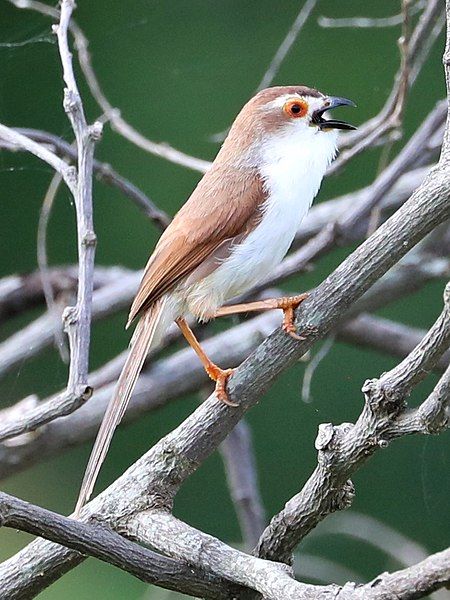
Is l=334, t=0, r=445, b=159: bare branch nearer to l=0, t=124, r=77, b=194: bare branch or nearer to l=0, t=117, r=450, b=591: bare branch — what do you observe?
l=0, t=124, r=77, b=194: bare branch

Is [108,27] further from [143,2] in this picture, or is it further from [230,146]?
[230,146]

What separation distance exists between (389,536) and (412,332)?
690 millimetres

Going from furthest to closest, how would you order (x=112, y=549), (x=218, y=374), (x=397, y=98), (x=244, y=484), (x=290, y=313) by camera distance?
1. (x=244, y=484)
2. (x=397, y=98)
3. (x=218, y=374)
4. (x=290, y=313)
5. (x=112, y=549)

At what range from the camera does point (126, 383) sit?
2.27 m

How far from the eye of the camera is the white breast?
2369 mm

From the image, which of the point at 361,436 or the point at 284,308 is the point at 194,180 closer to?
the point at 284,308

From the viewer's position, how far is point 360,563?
4738 mm

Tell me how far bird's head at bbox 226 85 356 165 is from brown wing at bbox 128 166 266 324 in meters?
0.17

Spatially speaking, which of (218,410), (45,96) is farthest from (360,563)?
(218,410)

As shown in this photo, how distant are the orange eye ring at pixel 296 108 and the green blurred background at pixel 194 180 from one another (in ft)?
8.04

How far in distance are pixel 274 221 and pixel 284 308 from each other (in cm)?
36

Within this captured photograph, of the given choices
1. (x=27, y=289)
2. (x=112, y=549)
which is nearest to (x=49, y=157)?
(x=112, y=549)

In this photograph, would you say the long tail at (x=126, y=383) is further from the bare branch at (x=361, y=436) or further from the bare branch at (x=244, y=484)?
the bare branch at (x=244, y=484)

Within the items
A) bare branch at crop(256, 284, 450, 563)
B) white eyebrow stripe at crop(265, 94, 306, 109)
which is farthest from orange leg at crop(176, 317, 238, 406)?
white eyebrow stripe at crop(265, 94, 306, 109)
